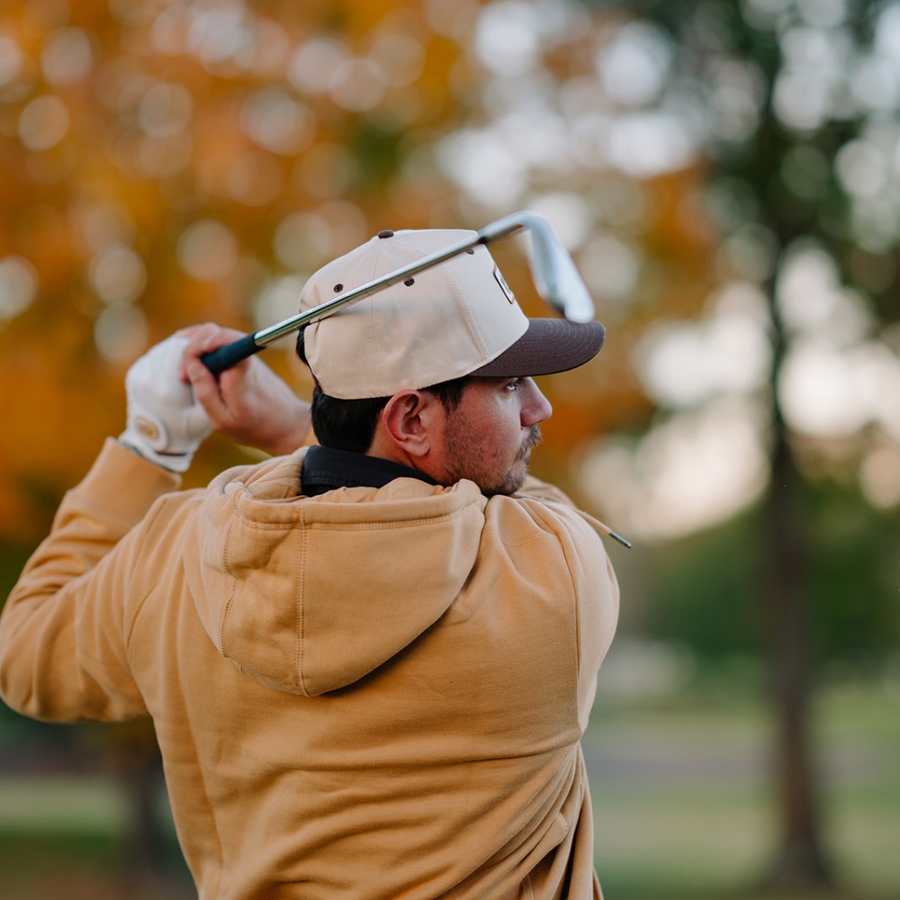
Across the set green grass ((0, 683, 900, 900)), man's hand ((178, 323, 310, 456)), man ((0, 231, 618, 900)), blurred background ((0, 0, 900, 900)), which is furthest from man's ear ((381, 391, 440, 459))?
green grass ((0, 683, 900, 900))

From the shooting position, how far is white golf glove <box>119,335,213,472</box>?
6.09ft

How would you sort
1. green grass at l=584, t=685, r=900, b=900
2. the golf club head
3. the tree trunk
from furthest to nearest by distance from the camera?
green grass at l=584, t=685, r=900, b=900 → the tree trunk → the golf club head

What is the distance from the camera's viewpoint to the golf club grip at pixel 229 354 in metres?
1.77

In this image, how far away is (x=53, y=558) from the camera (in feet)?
5.77

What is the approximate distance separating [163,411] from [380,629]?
78 centimetres

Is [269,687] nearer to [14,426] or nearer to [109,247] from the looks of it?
[14,426]

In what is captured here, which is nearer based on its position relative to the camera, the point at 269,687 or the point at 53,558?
the point at 269,687

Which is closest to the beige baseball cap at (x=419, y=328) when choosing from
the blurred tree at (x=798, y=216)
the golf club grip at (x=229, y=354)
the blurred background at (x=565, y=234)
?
the golf club grip at (x=229, y=354)

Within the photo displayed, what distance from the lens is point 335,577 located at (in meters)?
1.26

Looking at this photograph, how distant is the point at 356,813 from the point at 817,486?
887 cm

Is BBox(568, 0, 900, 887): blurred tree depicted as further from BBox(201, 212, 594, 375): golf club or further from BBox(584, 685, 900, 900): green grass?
BBox(201, 212, 594, 375): golf club

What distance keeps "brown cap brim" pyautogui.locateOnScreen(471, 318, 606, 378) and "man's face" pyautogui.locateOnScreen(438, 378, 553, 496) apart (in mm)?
34

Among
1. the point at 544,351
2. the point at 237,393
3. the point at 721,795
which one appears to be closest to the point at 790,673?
the point at 721,795

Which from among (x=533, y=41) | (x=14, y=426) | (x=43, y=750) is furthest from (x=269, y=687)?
(x=43, y=750)
